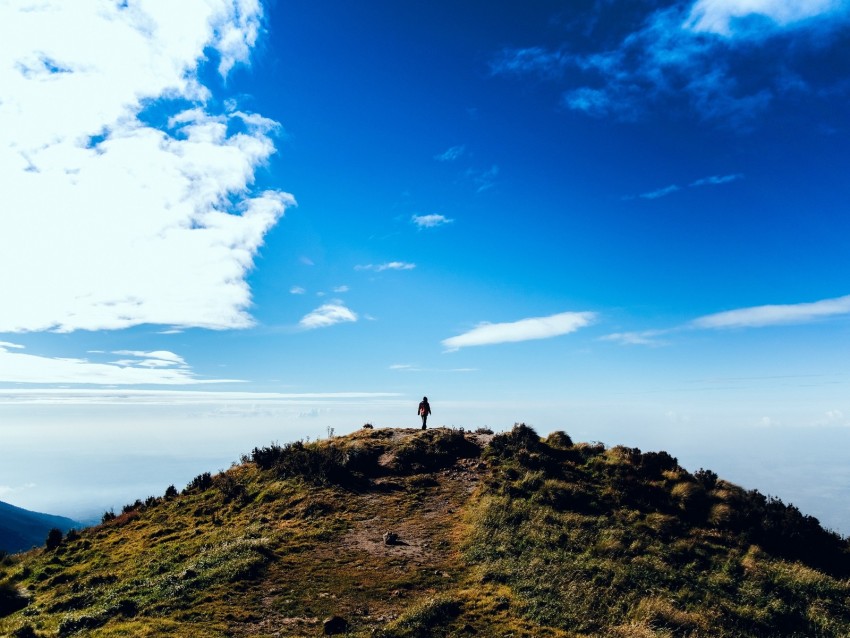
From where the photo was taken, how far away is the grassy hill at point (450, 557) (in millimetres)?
15312

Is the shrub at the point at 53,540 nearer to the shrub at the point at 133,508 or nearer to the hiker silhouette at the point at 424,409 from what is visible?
the shrub at the point at 133,508

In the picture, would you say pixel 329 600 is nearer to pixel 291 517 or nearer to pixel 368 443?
pixel 291 517

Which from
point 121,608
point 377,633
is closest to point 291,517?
point 121,608

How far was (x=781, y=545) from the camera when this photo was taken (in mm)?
22047

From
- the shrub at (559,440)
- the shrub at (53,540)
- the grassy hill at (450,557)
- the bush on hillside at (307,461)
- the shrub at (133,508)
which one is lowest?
the shrub at (53,540)

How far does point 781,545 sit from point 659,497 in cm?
554

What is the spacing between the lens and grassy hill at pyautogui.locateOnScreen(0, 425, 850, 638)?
1531 cm

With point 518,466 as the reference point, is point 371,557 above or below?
below

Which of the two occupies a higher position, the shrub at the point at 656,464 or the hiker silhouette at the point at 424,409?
the hiker silhouette at the point at 424,409

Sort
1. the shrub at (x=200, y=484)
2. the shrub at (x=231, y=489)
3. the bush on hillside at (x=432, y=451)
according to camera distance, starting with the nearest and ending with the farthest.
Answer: the shrub at (x=231, y=489) < the bush on hillside at (x=432, y=451) < the shrub at (x=200, y=484)

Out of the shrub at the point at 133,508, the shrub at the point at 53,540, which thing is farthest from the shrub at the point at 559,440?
the shrub at the point at 53,540

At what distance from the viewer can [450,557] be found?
2009 cm

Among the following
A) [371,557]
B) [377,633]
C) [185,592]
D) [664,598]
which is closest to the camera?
[377,633]

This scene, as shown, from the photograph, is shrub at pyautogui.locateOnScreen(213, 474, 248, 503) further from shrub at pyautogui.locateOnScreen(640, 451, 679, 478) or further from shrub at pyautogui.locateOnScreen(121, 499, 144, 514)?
shrub at pyautogui.locateOnScreen(640, 451, 679, 478)
